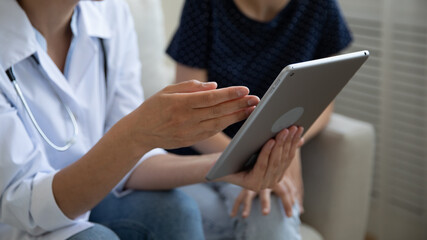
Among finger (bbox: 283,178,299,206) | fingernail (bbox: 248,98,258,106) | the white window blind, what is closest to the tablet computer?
fingernail (bbox: 248,98,258,106)

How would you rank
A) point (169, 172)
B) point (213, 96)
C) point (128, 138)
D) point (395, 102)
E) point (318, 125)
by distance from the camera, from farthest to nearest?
point (395, 102) → point (318, 125) → point (169, 172) → point (128, 138) → point (213, 96)

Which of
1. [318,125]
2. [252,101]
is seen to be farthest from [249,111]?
[318,125]

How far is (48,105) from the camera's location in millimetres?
1061

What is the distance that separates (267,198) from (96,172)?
0.45 meters

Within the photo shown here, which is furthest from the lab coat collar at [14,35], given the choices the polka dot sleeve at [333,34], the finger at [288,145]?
the polka dot sleeve at [333,34]

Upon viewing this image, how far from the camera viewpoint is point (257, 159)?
1060 mm

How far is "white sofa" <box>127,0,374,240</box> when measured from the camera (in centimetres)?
141

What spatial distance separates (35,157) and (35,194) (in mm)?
73

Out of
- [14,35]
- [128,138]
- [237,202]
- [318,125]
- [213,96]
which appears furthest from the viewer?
[318,125]

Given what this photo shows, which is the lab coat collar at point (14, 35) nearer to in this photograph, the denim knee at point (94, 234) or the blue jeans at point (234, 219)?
the denim knee at point (94, 234)

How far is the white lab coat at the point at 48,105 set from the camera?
3.17ft

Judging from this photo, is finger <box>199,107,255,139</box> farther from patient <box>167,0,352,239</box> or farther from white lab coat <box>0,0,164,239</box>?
patient <box>167,0,352,239</box>

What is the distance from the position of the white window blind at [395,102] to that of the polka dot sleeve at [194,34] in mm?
697

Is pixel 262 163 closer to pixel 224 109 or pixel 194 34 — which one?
pixel 224 109
